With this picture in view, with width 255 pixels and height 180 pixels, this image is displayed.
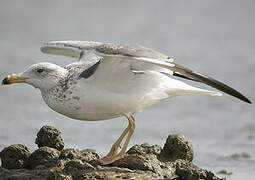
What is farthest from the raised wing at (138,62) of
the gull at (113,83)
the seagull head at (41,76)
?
the seagull head at (41,76)

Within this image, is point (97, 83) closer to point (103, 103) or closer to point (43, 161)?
point (103, 103)

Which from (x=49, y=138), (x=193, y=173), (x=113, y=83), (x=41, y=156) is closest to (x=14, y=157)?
(x=41, y=156)

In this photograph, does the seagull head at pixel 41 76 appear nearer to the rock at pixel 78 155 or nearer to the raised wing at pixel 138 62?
the raised wing at pixel 138 62

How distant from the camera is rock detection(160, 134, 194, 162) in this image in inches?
375

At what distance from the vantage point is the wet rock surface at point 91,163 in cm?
884

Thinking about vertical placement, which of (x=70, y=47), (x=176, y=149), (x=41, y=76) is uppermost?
(x=70, y=47)

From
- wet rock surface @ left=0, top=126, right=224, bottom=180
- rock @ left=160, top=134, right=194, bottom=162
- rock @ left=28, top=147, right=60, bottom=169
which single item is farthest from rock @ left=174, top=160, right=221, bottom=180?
rock @ left=28, top=147, right=60, bottom=169

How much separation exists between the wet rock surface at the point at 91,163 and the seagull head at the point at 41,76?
1.97ft

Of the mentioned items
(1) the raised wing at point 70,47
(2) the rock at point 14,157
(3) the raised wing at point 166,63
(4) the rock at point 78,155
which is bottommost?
(2) the rock at point 14,157

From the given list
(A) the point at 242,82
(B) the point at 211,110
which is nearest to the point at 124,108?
(B) the point at 211,110

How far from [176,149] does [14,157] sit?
176 cm

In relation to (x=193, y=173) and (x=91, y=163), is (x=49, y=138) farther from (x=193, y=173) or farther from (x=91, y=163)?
(x=193, y=173)

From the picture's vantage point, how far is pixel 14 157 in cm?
936

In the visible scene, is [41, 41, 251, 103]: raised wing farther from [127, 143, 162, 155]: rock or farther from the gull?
[127, 143, 162, 155]: rock
